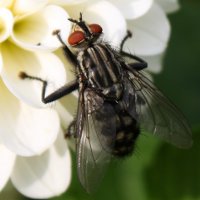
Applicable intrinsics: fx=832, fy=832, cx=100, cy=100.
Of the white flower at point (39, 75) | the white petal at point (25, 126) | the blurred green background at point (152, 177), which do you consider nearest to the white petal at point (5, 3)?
the white flower at point (39, 75)

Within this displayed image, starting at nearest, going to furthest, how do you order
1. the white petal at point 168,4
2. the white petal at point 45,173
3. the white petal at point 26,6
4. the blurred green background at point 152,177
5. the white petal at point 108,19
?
the white petal at point 26,6 → the white petal at point 108,19 → the white petal at point 45,173 → the white petal at point 168,4 → the blurred green background at point 152,177

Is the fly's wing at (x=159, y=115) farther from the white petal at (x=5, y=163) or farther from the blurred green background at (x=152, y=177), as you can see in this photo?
the white petal at (x=5, y=163)

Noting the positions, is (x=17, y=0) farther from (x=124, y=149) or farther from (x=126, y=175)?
(x=126, y=175)

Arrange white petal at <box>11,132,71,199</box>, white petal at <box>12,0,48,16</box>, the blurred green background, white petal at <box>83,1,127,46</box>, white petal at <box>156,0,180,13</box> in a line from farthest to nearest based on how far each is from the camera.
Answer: the blurred green background → white petal at <box>156,0,180,13</box> → white petal at <box>11,132,71,199</box> → white petal at <box>83,1,127,46</box> → white petal at <box>12,0,48,16</box>

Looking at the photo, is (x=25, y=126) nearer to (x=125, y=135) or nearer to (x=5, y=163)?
(x=5, y=163)

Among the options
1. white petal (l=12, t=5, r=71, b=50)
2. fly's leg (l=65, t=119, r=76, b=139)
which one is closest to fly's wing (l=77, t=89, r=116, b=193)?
fly's leg (l=65, t=119, r=76, b=139)

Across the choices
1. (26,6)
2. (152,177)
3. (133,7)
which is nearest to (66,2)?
(26,6)

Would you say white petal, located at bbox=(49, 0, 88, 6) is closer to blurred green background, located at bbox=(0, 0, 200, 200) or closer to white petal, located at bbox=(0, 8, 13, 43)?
white petal, located at bbox=(0, 8, 13, 43)
